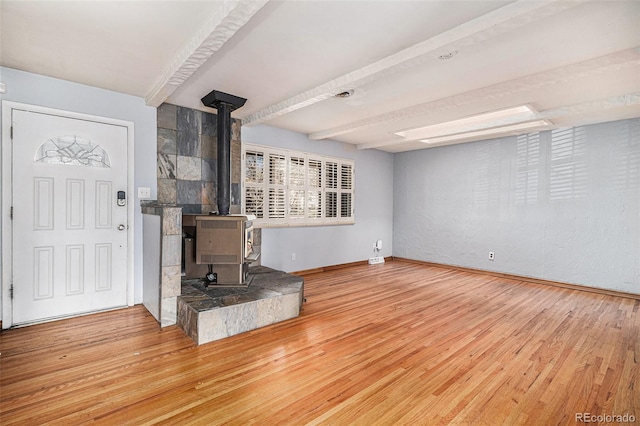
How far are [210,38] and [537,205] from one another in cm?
548

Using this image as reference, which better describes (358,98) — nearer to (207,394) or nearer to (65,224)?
(207,394)

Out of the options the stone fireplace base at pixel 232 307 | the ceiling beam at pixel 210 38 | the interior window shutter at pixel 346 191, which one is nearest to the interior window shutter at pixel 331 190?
the interior window shutter at pixel 346 191

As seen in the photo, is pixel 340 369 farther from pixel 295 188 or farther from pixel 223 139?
pixel 295 188

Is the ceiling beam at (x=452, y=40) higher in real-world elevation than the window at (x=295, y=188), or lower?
higher

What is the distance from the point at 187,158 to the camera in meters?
4.08

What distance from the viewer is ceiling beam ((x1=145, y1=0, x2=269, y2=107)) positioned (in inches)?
74.6

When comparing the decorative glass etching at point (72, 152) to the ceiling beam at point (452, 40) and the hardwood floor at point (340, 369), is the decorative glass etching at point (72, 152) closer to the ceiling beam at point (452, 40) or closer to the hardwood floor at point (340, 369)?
the hardwood floor at point (340, 369)

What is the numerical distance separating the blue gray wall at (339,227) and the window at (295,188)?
0.14 metres

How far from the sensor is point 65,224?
10.5 feet

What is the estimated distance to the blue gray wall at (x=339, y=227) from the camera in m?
5.05

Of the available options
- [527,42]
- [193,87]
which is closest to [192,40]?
[193,87]

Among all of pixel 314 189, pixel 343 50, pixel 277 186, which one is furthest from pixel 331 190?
pixel 343 50

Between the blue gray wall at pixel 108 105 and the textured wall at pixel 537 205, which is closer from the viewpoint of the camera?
the blue gray wall at pixel 108 105

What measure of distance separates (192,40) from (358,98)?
194cm
